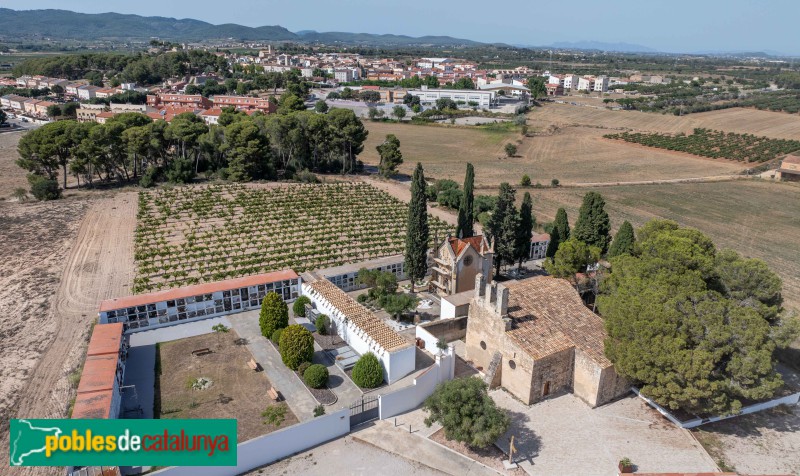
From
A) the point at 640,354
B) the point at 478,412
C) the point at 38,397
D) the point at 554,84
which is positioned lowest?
the point at 38,397

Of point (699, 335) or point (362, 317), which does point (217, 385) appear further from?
point (699, 335)

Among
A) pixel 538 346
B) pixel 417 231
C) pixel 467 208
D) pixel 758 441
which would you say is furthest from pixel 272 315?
pixel 758 441

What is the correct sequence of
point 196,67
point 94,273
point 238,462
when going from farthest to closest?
point 196,67 < point 94,273 < point 238,462

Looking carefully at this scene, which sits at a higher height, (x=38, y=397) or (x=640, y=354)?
(x=640, y=354)

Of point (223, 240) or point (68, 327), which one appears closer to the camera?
point (68, 327)

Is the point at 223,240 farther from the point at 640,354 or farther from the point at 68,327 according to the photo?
the point at 640,354

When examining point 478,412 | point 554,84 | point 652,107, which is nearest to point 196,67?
point 554,84

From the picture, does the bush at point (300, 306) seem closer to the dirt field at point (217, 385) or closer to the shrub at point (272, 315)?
the shrub at point (272, 315)
